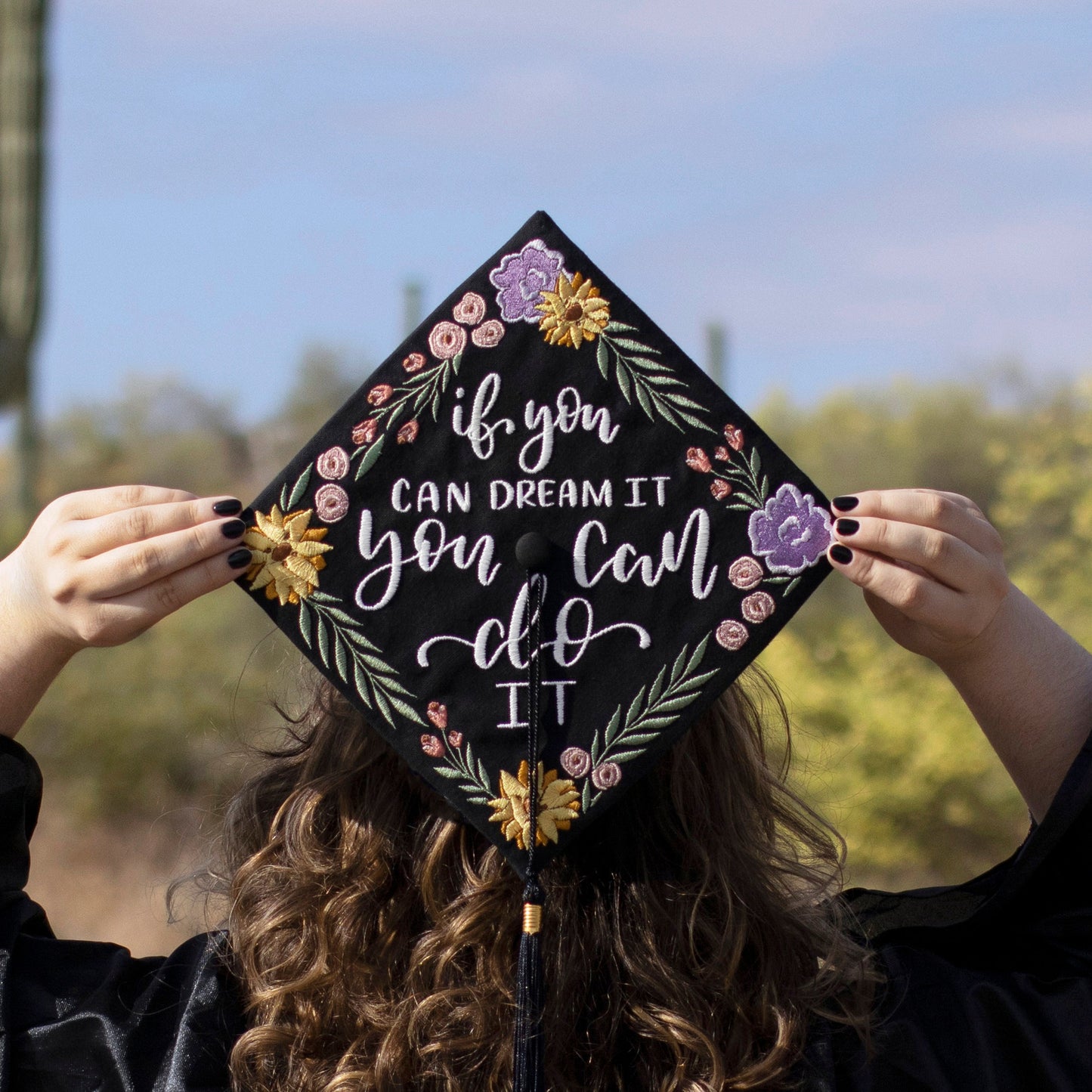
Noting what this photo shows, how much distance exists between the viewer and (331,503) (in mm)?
1556

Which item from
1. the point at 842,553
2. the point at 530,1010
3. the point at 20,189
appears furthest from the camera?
the point at 20,189

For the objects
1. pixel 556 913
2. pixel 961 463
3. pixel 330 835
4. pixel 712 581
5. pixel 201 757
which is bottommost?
pixel 556 913

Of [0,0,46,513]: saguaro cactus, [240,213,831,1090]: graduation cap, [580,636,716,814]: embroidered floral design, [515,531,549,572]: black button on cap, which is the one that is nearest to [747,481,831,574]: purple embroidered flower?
[240,213,831,1090]: graduation cap

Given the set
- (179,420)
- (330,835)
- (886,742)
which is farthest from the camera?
(179,420)

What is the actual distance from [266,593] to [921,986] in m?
0.94

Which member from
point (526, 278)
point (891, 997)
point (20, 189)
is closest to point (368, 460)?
point (526, 278)

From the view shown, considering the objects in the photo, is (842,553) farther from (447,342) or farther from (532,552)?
(447,342)

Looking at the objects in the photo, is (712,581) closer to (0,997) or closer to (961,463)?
(0,997)

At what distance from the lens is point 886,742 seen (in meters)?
7.34

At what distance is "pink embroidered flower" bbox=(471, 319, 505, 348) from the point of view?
158cm

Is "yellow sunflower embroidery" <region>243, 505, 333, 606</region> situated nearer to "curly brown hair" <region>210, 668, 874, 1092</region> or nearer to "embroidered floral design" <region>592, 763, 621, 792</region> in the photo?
"curly brown hair" <region>210, 668, 874, 1092</region>

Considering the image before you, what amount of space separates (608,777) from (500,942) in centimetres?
23

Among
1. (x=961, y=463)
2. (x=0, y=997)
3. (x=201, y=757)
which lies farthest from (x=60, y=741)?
(x=0, y=997)

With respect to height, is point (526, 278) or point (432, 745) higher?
point (526, 278)
